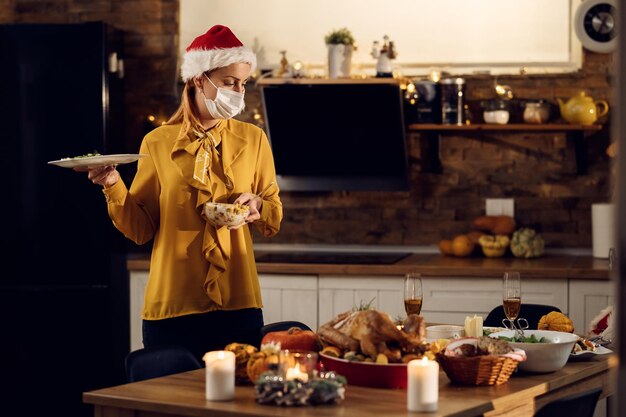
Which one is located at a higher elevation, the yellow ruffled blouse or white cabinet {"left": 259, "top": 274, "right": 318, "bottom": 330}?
the yellow ruffled blouse

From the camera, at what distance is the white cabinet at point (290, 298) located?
479 centimetres

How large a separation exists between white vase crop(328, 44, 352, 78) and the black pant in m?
2.27

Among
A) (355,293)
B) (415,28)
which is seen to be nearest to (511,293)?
(355,293)

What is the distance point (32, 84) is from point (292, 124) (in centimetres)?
139

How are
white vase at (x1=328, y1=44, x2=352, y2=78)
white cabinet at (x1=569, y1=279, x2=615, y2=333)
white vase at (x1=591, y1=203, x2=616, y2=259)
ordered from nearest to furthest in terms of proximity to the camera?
white cabinet at (x1=569, y1=279, x2=615, y2=333), white vase at (x1=591, y1=203, x2=616, y2=259), white vase at (x1=328, y1=44, x2=352, y2=78)

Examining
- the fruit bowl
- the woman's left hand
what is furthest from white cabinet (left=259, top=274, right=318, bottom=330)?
the fruit bowl

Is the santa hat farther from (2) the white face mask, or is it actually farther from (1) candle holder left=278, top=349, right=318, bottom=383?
(1) candle holder left=278, top=349, right=318, bottom=383

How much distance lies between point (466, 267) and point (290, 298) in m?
0.88

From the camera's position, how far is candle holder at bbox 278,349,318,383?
217cm

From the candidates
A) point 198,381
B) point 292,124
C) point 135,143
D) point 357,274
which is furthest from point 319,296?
point 198,381

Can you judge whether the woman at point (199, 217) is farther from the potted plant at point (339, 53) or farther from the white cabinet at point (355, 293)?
the potted plant at point (339, 53)

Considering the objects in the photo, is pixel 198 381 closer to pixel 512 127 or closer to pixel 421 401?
pixel 421 401

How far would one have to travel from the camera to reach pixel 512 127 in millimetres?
5016

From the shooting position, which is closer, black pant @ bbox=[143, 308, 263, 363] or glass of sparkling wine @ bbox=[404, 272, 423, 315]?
glass of sparkling wine @ bbox=[404, 272, 423, 315]
